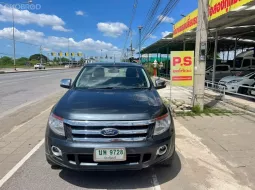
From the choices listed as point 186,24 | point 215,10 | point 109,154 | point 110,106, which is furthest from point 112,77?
point 186,24

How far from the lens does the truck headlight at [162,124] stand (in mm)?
3578

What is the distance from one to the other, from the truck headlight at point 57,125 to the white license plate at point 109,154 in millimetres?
549

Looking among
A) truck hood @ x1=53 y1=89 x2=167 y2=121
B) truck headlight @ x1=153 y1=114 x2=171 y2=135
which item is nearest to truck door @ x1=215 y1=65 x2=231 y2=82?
truck hood @ x1=53 y1=89 x2=167 y2=121

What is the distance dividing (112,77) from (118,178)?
81.1 inches

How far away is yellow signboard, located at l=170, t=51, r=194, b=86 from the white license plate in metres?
6.17

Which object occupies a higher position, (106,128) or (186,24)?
(186,24)

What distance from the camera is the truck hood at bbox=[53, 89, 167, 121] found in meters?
3.48

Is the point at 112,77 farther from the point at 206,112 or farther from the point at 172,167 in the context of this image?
the point at 206,112

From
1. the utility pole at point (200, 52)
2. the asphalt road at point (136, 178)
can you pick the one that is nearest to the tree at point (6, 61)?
the utility pole at point (200, 52)

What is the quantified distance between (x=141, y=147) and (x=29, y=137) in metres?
3.70

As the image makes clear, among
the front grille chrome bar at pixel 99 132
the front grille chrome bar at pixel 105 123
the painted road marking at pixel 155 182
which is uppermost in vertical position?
the front grille chrome bar at pixel 105 123

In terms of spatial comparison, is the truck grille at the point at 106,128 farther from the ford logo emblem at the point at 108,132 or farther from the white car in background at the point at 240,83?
the white car in background at the point at 240,83

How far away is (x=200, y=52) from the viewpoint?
873 cm

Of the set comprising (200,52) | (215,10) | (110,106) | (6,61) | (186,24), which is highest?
(186,24)
